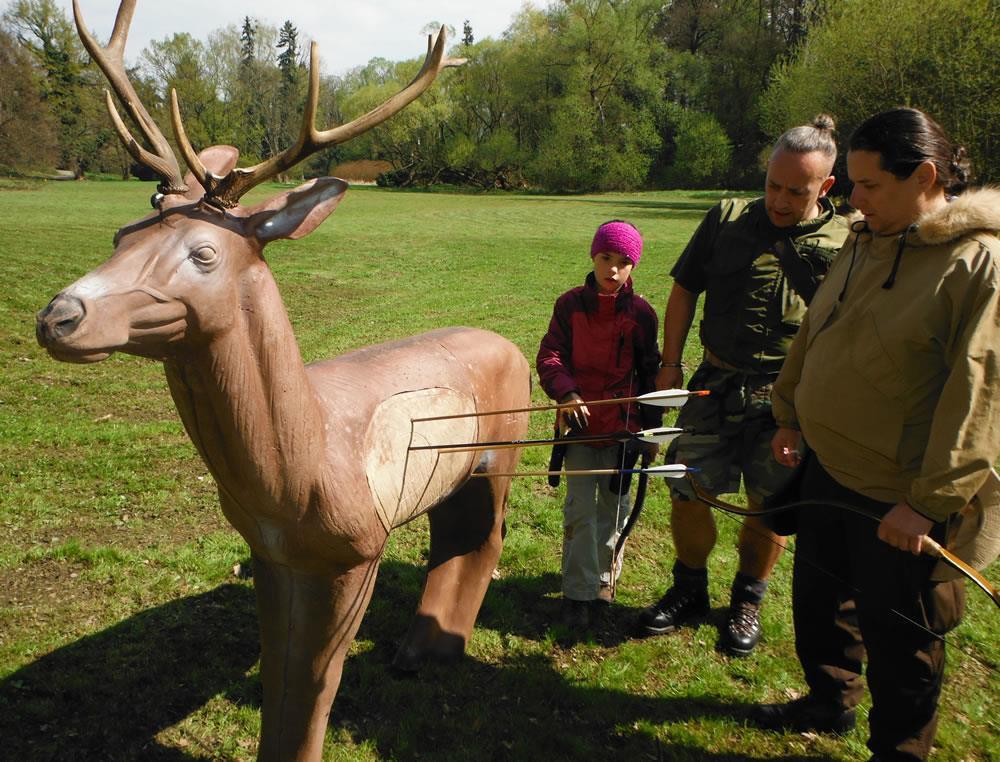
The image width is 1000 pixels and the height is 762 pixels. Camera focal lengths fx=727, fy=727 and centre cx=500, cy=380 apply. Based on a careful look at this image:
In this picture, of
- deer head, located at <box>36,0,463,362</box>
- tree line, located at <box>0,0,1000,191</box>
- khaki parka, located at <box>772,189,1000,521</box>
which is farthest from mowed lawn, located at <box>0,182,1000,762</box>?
tree line, located at <box>0,0,1000,191</box>

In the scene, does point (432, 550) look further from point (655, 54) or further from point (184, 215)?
point (655, 54)

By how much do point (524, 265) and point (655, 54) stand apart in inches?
1409

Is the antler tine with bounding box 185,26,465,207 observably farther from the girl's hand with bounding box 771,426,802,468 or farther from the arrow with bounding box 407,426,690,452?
the girl's hand with bounding box 771,426,802,468

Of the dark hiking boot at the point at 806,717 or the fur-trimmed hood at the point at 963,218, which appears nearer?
the fur-trimmed hood at the point at 963,218

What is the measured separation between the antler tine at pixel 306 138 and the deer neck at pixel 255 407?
0.27m

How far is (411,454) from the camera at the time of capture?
276cm

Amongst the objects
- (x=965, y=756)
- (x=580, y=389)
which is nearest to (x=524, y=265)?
(x=580, y=389)

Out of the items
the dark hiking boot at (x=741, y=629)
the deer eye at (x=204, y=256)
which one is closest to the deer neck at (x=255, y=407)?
the deer eye at (x=204, y=256)

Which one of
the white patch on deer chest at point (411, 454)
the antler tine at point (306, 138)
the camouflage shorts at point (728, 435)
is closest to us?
the antler tine at point (306, 138)

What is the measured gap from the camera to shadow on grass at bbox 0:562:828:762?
9.97 ft

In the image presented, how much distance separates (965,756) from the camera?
306 centimetres

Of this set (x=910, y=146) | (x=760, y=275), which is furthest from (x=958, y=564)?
(x=760, y=275)

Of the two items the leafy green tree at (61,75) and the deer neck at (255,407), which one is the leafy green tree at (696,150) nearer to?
the leafy green tree at (61,75)

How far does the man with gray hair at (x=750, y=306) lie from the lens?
3.09 meters
